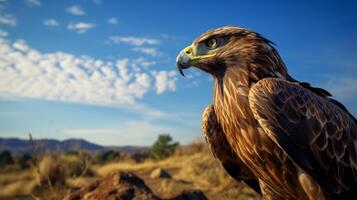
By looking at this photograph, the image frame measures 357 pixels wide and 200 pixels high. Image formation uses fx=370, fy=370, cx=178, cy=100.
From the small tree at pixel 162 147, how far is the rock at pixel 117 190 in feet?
66.0

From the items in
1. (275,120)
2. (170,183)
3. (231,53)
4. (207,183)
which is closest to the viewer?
(275,120)

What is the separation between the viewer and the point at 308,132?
152 inches

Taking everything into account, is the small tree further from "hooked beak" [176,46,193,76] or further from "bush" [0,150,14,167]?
"hooked beak" [176,46,193,76]

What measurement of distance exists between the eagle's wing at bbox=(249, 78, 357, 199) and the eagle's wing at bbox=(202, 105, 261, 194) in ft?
3.40

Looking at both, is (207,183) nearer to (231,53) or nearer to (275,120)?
(231,53)

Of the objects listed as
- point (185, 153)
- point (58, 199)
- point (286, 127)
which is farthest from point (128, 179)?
point (185, 153)

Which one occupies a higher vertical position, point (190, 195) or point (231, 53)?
point (231, 53)

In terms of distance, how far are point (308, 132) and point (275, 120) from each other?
40 centimetres

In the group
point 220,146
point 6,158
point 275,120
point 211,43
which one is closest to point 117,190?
point 220,146

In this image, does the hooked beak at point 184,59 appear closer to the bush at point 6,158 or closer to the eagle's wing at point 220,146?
the eagle's wing at point 220,146

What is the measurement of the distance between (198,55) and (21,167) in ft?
72.7

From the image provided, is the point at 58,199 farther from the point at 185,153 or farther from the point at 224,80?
the point at 185,153

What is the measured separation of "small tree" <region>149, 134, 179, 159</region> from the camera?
89.8ft

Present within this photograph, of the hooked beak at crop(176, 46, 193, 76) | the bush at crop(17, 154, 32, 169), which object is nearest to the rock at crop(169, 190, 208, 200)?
the hooked beak at crop(176, 46, 193, 76)
